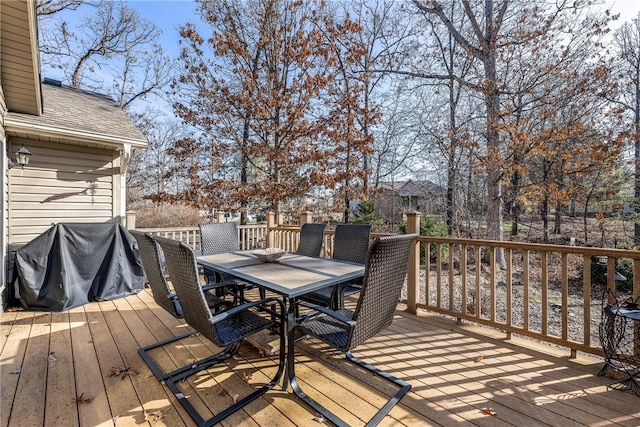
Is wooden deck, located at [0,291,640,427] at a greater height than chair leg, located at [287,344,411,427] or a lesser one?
lesser

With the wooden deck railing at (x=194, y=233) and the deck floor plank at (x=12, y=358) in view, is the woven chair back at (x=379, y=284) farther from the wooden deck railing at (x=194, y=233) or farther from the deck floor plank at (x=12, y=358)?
the wooden deck railing at (x=194, y=233)

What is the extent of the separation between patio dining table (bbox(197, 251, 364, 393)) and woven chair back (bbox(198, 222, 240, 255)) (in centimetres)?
49

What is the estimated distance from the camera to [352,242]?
3412mm

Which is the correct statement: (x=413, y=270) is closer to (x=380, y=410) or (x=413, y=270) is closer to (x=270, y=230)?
→ (x=380, y=410)

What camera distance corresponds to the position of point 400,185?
11430mm

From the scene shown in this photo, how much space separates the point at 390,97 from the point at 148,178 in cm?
1073

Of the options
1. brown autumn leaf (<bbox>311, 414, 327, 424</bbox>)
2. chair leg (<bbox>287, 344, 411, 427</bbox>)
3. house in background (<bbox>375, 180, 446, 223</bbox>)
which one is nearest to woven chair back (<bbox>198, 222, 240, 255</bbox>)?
chair leg (<bbox>287, 344, 411, 427</bbox>)

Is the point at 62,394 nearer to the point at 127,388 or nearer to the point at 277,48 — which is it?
the point at 127,388

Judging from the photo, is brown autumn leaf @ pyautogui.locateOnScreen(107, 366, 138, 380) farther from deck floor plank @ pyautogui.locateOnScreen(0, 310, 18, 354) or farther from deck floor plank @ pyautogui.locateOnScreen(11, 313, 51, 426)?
deck floor plank @ pyautogui.locateOnScreen(0, 310, 18, 354)

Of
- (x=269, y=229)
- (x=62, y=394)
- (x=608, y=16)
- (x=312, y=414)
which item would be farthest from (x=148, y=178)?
(x=608, y=16)

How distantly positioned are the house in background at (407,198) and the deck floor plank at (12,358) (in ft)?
28.8

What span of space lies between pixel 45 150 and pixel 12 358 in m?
3.36

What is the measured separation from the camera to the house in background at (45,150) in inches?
139

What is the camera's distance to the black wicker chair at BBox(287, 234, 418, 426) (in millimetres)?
1729
